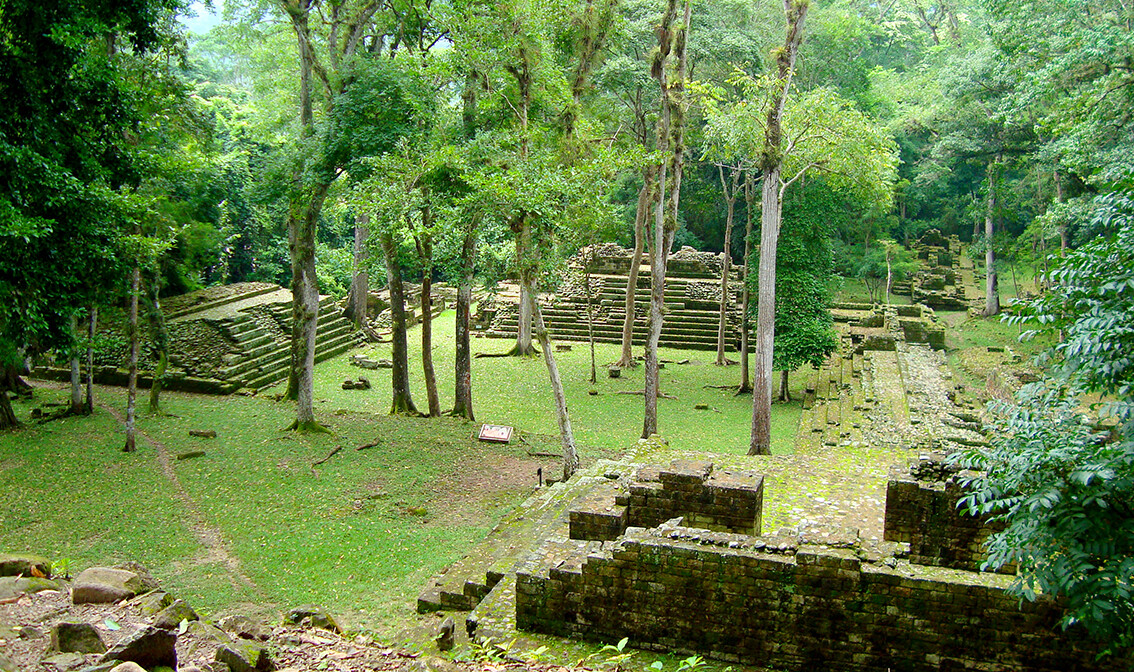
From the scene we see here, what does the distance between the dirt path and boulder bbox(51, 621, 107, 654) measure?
12.8ft

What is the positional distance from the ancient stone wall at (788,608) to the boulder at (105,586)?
3275mm

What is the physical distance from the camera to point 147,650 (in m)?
5.23

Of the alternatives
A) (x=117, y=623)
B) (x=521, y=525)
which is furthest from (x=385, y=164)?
(x=117, y=623)

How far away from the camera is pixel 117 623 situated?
20.0ft

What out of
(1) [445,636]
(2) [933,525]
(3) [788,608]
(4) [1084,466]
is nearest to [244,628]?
(1) [445,636]

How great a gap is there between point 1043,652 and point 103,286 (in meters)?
10.6

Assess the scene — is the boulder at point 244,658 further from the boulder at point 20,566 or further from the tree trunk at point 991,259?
the tree trunk at point 991,259

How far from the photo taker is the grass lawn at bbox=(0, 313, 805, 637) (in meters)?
9.78

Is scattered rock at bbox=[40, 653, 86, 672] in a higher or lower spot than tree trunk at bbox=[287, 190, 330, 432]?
lower

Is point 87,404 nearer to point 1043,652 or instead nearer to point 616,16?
point 616,16

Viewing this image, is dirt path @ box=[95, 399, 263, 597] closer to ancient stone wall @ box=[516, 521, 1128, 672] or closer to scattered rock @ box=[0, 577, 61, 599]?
scattered rock @ box=[0, 577, 61, 599]

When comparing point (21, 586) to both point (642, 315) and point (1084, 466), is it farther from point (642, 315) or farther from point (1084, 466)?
point (642, 315)

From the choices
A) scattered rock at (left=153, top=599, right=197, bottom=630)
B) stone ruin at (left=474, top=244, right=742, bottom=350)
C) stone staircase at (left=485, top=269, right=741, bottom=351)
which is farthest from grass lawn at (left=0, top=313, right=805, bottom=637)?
stone ruin at (left=474, top=244, right=742, bottom=350)

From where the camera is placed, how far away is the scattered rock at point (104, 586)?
6.43m
